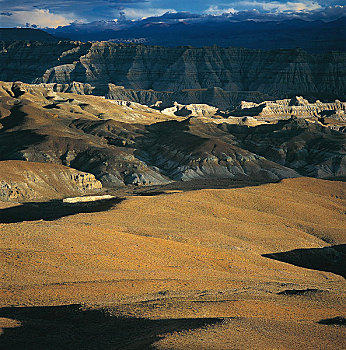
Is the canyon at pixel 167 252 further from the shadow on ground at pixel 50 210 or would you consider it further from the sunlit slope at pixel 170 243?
the shadow on ground at pixel 50 210

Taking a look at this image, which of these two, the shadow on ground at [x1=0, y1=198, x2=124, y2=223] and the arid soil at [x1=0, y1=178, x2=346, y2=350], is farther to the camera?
the shadow on ground at [x1=0, y1=198, x2=124, y2=223]

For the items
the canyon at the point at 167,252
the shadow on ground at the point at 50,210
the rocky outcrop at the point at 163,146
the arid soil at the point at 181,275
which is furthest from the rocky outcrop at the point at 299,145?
the shadow on ground at the point at 50,210

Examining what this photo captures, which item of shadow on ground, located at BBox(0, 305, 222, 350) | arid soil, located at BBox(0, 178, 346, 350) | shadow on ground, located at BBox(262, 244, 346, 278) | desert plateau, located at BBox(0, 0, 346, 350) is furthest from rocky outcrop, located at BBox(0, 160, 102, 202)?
shadow on ground, located at BBox(0, 305, 222, 350)

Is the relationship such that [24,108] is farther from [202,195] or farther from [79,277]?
[79,277]

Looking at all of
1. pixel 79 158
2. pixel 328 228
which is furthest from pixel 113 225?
pixel 79 158

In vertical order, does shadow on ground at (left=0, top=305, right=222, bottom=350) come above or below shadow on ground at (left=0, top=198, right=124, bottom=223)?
above

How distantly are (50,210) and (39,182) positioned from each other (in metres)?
24.7

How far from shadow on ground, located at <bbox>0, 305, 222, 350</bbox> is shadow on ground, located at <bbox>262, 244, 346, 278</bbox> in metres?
28.3

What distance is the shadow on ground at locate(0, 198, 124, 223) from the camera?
6612cm

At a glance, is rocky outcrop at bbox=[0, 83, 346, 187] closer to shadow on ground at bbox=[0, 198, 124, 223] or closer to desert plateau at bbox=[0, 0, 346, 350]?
desert plateau at bbox=[0, 0, 346, 350]

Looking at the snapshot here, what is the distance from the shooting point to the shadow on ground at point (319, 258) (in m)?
56.3

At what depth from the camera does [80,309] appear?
104ft

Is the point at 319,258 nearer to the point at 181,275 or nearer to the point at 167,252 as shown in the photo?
the point at 167,252

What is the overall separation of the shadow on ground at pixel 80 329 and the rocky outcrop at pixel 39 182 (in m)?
59.7
